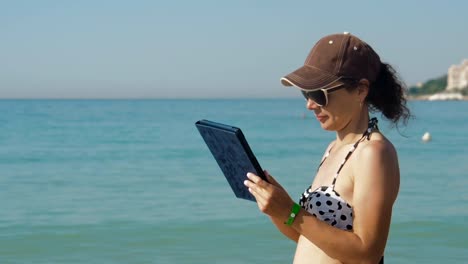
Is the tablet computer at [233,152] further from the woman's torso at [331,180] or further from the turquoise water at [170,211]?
the turquoise water at [170,211]

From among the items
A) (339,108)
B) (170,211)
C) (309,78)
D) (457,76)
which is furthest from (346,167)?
(457,76)

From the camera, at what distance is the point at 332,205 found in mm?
2916

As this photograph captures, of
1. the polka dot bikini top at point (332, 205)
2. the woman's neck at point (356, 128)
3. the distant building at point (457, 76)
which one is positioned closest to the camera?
the polka dot bikini top at point (332, 205)

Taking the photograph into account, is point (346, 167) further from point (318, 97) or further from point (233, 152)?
point (233, 152)

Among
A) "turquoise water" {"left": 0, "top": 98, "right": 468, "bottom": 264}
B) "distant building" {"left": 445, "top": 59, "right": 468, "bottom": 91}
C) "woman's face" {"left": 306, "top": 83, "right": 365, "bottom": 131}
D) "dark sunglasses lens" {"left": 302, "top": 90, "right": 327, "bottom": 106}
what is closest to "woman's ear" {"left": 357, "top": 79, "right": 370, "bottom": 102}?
"woman's face" {"left": 306, "top": 83, "right": 365, "bottom": 131}

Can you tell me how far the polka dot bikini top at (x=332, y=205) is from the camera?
288cm

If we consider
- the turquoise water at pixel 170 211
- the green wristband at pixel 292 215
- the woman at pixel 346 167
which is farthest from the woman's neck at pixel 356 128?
the turquoise water at pixel 170 211

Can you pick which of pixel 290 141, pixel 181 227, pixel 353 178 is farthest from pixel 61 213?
pixel 290 141

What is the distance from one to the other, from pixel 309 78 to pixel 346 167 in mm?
300

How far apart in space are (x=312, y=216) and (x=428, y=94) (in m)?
179

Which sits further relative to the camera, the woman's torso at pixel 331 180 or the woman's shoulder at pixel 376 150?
the woman's torso at pixel 331 180

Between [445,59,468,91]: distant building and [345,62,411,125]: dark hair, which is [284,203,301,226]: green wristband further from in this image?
Answer: [445,59,468,91]: distant building

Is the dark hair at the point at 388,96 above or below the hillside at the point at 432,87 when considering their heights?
above

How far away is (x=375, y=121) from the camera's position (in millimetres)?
3066
